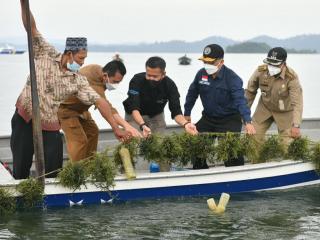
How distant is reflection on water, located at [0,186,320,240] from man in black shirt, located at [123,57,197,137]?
45.4 inches

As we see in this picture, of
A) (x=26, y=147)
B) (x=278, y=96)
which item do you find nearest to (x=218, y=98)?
(x=278, y=96)

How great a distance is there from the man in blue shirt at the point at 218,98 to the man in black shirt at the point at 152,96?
0.39 meters

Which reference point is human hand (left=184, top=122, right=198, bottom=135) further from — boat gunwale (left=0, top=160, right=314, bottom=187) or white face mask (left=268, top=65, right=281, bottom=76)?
white face mask (left=268, top=65, right=281, bottom=76)

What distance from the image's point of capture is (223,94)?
39.5 feet

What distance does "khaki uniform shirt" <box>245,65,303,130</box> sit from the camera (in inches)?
492

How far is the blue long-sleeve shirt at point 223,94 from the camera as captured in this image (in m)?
11.9

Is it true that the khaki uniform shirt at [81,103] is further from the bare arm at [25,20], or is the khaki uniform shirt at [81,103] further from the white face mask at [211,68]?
the white face mask at [211,68]

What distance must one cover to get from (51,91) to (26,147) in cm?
81

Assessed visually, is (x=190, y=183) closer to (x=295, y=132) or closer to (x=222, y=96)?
(x=222, y=96)

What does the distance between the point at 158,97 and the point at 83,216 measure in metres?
2.13

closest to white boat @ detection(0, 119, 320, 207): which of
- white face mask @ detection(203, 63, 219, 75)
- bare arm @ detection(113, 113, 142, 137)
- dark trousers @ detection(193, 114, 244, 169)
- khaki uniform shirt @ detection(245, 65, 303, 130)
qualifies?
dark trousers @ detection(193, 114, 244, 169)

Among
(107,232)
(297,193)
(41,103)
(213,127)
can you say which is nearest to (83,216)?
(107,232)

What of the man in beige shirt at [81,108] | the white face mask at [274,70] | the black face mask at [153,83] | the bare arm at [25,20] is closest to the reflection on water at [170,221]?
the man in beige shirt at [81,108]

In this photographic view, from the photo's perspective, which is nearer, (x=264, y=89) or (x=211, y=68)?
(x=211, y=68)
